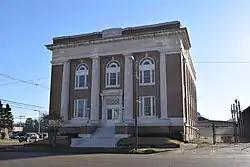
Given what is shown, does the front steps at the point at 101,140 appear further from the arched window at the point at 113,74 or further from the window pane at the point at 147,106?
the arched window at the point at 113,74

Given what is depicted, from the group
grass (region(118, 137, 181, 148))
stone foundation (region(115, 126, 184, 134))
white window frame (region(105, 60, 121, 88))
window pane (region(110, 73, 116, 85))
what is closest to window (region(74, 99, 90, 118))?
white window frame (region(105, 60, 121, 88))

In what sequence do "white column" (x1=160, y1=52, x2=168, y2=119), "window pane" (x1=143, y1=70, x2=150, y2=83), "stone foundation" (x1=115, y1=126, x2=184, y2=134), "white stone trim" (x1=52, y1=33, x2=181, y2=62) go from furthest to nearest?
"window pane" (x1=143, y1=70, x2=150, y2=83), "white stone trim" (x1=52, y1=33, x2=181, y2=62), "white column" (x1=160, y1=52, x2=168, y2=119), "stone foundation" (x1=115, y1=126, x2=184, y2=134)

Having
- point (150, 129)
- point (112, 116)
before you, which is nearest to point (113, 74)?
point (112, 116)

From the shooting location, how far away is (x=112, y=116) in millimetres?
36250

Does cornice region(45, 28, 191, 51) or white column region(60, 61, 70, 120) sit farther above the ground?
cornice region(45, 28, 191, 51)

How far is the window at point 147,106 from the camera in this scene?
3444 centimetres

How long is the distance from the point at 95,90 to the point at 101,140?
280 inches

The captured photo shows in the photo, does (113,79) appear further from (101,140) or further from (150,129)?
(101,140)

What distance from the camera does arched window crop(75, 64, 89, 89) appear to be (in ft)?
127

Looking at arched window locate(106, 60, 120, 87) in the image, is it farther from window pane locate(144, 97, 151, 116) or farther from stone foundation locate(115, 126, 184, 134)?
stone foundation locate(115, 126, 184, 134)

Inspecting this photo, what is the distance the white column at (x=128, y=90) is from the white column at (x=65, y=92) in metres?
7.82

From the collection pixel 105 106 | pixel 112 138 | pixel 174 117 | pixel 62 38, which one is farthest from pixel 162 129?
pixel 62 38

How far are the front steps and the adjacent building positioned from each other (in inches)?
25.0

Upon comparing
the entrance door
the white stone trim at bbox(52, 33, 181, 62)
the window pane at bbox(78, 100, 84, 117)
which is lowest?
the entrance door
